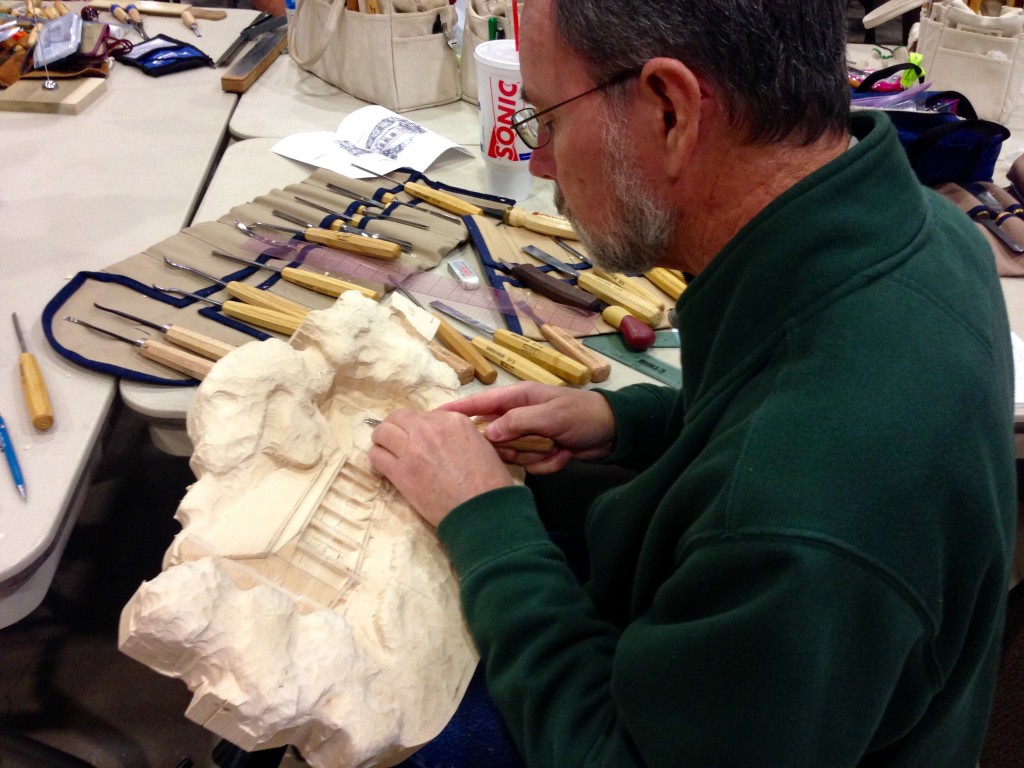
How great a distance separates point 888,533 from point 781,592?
0.10 meters

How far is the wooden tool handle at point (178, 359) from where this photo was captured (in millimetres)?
1152

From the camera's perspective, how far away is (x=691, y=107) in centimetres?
73

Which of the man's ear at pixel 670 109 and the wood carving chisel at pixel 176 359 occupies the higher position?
the man's ear at pixel 670 109

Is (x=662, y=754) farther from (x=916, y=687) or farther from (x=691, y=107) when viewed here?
(x=691, y=107)

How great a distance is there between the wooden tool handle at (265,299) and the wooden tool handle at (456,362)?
255mm

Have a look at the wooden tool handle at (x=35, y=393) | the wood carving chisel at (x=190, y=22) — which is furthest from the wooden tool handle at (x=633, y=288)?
the wood carving chisel at (x=190, y=22)

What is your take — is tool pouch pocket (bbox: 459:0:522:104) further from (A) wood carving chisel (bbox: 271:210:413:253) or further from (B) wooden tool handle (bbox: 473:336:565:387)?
(B) wooden tool handle (bbox: 473:336:565:387)

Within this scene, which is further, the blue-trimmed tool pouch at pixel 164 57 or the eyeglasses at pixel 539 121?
the blue-trimmed tool pouch at pixel 164 57

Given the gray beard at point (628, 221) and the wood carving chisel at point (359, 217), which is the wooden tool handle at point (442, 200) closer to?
the wood carving chisel at point (359, 217)

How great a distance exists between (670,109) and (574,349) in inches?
22.7

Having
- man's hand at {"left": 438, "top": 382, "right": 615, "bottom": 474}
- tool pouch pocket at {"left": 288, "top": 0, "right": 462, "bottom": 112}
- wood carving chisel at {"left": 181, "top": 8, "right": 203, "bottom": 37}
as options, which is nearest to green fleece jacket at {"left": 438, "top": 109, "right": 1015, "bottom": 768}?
man's hand at {"left": 438, "top": 382, "right": 615, "bottom": 474}

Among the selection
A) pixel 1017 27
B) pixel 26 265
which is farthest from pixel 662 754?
pixel 1017 27

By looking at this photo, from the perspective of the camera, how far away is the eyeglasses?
75 centimetres

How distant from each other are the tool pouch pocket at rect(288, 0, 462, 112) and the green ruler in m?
1.15
